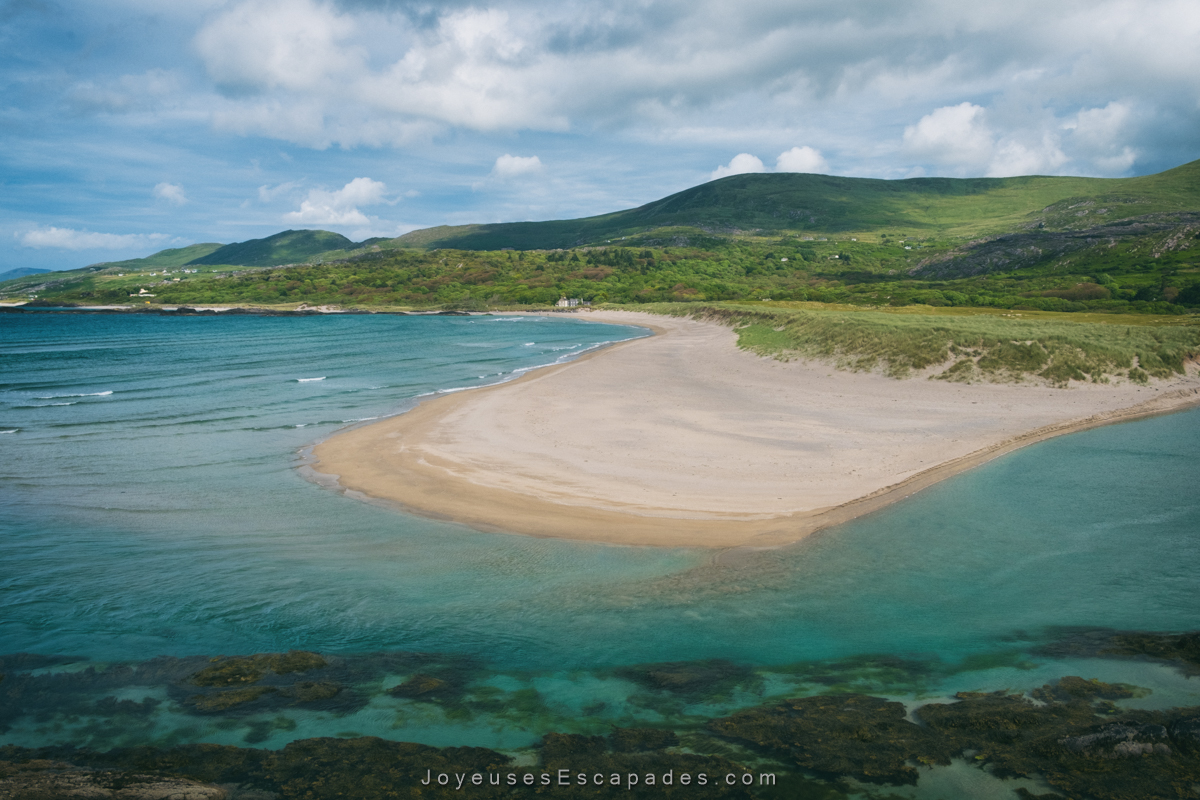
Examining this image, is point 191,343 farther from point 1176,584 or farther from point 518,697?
point 1176,584

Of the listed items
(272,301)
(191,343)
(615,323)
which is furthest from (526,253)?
(191,343)

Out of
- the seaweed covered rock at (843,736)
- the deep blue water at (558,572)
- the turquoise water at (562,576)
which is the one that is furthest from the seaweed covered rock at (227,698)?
the seaweed covered rock at (843,736)

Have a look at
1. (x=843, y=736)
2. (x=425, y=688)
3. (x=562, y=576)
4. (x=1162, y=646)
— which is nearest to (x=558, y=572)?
(x=562, y=576)

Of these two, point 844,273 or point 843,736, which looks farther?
point 844,273

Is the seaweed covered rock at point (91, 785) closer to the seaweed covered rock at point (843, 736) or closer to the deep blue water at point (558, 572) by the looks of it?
the deep blue water at point (558, 572)

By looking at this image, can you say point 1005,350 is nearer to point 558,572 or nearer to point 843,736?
point 558,572

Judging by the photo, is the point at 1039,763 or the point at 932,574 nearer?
the point at 1039,763

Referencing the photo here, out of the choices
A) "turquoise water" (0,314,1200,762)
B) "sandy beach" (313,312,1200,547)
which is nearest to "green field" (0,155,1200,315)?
"sandy beach" (313,312,1200,547)
